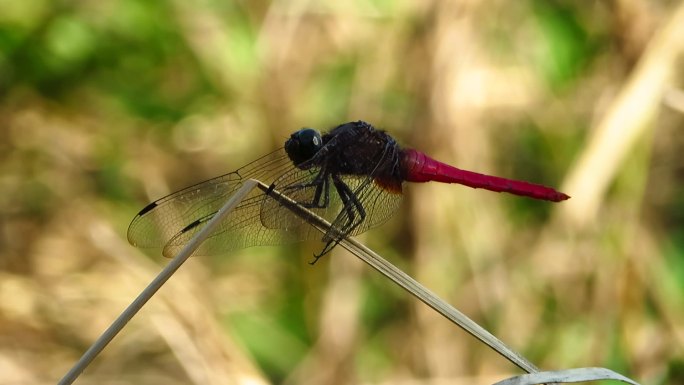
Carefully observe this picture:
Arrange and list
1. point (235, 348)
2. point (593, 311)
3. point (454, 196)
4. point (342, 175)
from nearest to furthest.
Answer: point (342, 175) → point (235, 348) → point (593, 311) → point (454, 196)

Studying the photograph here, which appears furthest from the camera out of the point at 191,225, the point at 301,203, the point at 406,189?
the point at 406,189

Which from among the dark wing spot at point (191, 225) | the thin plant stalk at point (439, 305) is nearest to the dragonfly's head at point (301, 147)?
the dark wing spot at point (191, 225)

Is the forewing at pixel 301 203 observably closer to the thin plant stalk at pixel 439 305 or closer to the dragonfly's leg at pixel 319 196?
the dragonfly's leg at pixel 319 196

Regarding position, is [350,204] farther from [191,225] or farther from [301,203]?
[191,225]

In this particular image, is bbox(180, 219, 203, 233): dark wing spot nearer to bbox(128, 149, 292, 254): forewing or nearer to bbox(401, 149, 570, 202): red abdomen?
bbox(128, 149, 292, 254): forewing

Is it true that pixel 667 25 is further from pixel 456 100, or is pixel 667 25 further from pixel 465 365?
pixel 465 365

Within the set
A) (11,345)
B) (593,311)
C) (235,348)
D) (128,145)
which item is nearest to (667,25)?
(593,311)

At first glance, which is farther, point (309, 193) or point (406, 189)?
point (406, 189)

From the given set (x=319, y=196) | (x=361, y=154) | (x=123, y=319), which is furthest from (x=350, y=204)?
(x=123, y=319)

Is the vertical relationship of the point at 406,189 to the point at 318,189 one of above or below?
below
